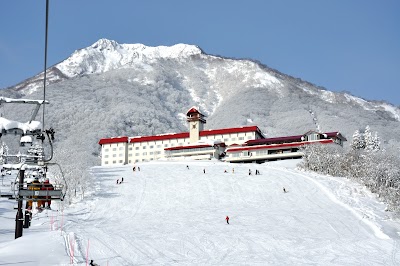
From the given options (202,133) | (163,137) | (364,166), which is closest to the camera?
(364,166)

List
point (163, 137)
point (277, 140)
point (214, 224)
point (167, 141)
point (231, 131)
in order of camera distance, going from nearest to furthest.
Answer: point (214, 224)
point (277, 140)
point (231, 131)
point (167, 141)
point (163, 137)

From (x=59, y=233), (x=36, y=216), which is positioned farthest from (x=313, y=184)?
(x=59, y=233)

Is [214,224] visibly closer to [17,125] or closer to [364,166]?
[17,125]

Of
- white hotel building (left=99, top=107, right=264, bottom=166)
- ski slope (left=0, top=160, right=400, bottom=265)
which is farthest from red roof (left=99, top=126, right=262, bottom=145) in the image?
ski slope (left=0, top=160, right=400, bottom=265)

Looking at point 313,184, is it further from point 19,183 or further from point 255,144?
point 19,183

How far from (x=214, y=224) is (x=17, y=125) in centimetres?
2674

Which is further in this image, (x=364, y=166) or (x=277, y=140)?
(x=277, y=140)

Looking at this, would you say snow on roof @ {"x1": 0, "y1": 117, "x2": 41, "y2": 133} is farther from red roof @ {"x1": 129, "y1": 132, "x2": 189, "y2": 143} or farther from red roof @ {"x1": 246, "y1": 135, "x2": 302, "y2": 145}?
red roof @ {"x1": 129, "y1": 132, "x2": 189, "y2": 143}

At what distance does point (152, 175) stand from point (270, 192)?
17925 mm

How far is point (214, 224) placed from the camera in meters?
43.1

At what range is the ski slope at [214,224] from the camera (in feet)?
98.3

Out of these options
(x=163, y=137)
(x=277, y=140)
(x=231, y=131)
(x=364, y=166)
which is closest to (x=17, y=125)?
(x=364, y=166)

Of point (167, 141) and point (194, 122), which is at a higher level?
point (194, 122)

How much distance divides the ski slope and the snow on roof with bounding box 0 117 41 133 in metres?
7.49
